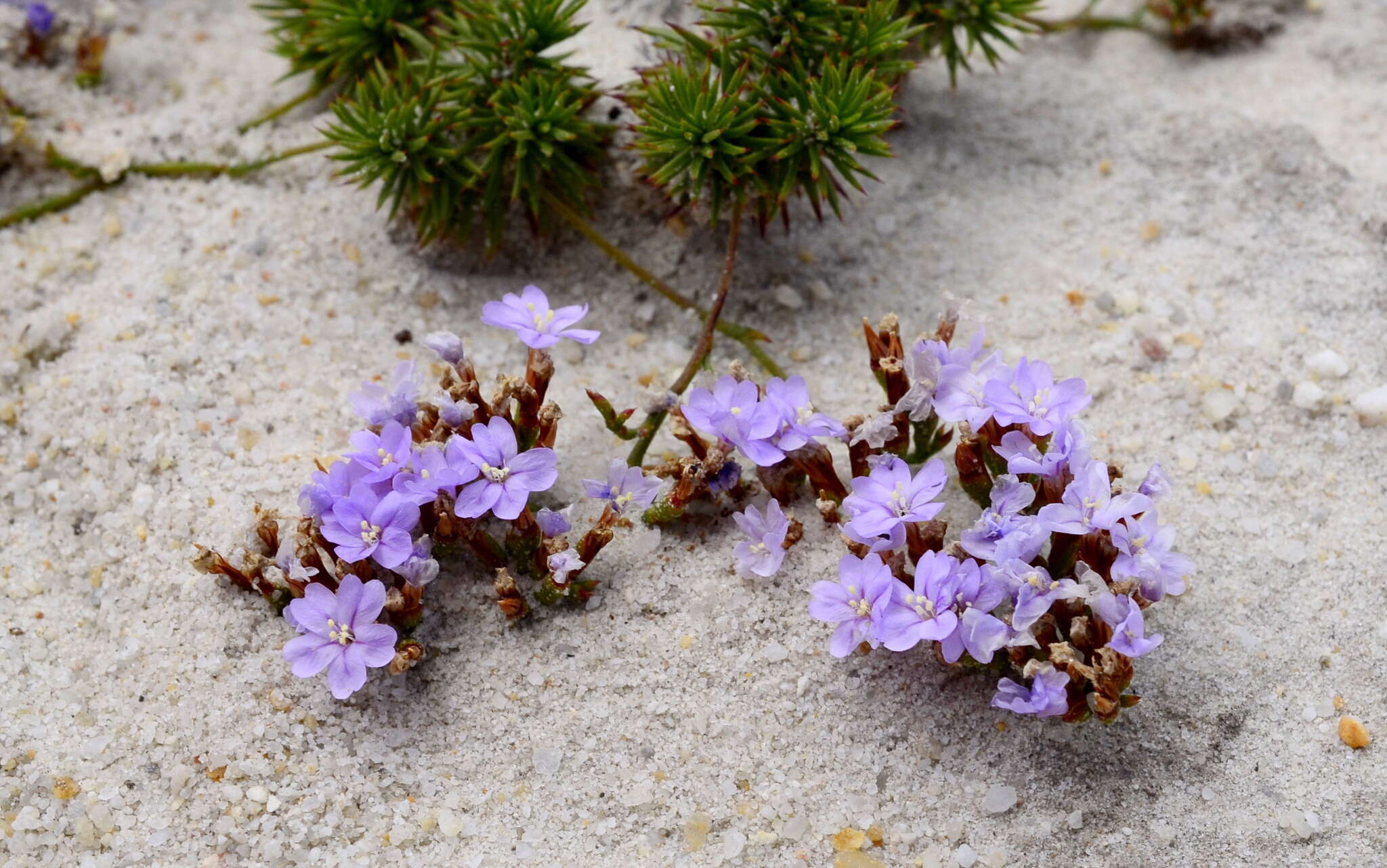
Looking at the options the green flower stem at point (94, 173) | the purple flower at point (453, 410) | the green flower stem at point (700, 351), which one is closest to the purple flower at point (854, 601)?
the green flower stem at point (700, 351)

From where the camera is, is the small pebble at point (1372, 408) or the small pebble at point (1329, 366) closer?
the small pebble at point (1372, 408)

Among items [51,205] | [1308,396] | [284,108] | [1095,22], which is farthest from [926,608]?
[51,205]

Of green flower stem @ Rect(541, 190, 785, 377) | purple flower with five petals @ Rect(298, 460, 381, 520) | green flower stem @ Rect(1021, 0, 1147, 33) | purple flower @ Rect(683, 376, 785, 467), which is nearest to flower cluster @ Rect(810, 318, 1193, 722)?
purple flower @ Rect(683, 376, 785, 467)

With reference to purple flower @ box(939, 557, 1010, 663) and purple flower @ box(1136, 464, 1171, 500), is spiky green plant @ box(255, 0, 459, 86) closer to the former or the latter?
purple flower @ box(939, 557, 1010, 663)

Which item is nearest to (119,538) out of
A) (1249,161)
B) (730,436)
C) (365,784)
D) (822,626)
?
(365,784)

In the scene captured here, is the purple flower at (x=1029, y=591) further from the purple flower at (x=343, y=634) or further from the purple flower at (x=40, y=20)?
the purple flower at (x=40, y=20)

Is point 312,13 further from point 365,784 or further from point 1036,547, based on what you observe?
point 1036,547

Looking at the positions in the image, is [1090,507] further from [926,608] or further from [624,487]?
[624,487]
